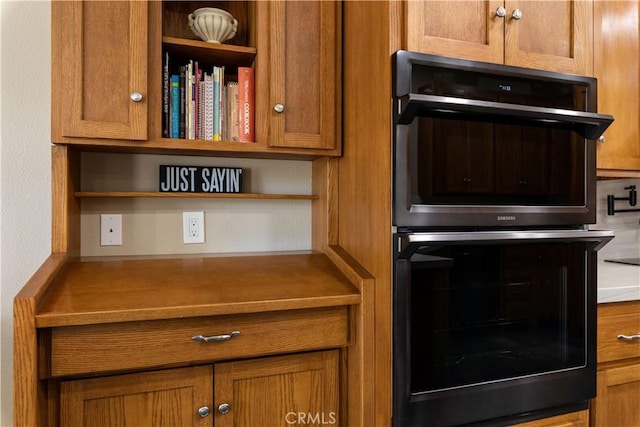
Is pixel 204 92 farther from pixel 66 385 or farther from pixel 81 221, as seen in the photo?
pixel 66 385

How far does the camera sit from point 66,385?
1019 mm

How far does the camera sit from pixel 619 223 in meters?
2.17

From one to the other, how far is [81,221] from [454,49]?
4.65 ft

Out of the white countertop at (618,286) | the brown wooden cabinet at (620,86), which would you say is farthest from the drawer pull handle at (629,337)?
the brown wooden cabinet at (620,86)

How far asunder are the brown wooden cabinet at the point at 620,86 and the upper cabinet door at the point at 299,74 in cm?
110

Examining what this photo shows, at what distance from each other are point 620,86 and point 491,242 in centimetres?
106

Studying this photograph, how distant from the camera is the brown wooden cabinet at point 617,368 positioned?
1.41 meters

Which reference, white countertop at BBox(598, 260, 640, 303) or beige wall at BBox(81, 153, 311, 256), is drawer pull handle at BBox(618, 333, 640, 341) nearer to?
white countertop at BBox(598, 260, 640, 303)

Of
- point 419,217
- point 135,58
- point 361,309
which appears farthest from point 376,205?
point 135,58

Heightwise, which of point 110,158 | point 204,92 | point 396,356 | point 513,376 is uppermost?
point 204,92

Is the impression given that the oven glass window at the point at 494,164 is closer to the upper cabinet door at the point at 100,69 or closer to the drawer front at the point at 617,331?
the drawer front at the point at 617,331

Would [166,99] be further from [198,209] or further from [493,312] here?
[493,312]

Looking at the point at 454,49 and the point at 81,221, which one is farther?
the point at 81,221

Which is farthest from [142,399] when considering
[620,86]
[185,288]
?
[620,86]
